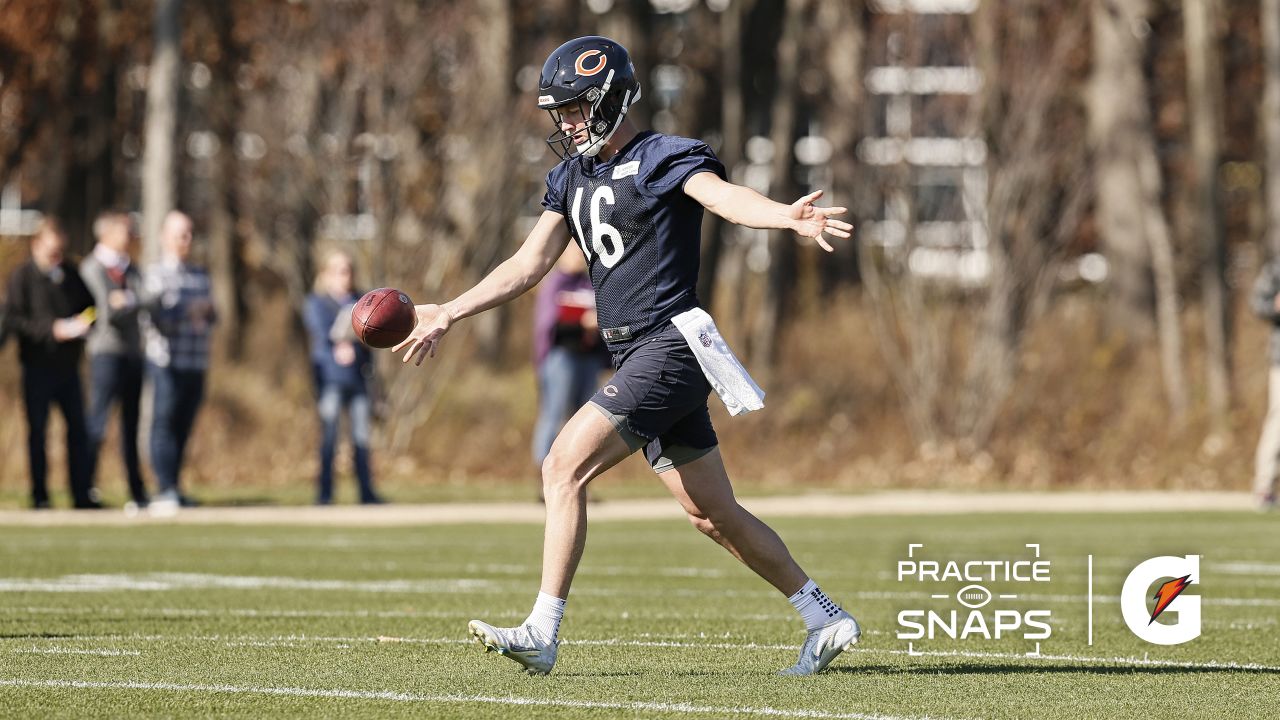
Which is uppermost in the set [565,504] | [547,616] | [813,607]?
[565,504]

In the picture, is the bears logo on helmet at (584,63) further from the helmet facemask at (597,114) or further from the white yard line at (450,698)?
the white yard line at (450,698)

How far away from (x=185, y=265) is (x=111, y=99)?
1589cm

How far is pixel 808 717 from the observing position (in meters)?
6.46

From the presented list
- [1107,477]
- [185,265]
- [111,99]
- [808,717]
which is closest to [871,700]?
[808,717]

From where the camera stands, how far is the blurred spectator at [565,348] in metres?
17.2

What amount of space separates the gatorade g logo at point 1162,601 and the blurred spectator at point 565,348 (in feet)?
28.1

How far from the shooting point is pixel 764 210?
7047mm

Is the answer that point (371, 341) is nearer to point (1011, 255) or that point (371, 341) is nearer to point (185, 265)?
point (185, 265)

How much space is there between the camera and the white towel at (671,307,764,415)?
739 cm

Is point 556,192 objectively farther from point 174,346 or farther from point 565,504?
point 174,346

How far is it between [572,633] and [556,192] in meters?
2.21

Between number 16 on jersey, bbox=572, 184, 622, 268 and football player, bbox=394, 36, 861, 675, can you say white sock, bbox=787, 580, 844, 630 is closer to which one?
football player, bbox=394, 36, 861, 675

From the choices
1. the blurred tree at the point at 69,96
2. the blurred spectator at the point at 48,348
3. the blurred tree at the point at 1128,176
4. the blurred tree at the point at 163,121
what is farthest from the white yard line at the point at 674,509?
the blurred tree at the point at 69,96

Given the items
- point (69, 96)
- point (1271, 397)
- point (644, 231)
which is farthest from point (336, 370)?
point (69, 96)
